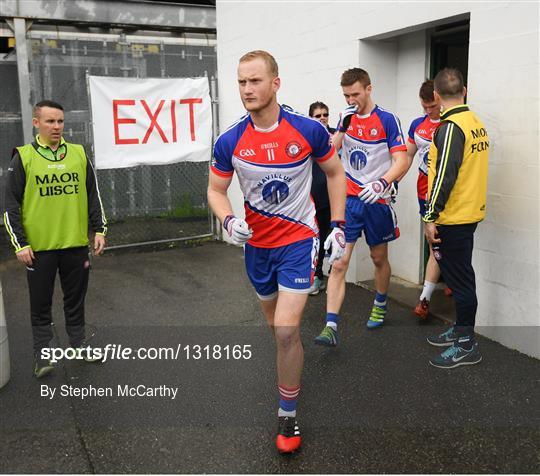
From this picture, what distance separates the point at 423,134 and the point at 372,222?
95 cm

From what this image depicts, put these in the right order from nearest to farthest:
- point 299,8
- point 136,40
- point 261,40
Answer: point 299,8 < point 261,40 < point 136,40

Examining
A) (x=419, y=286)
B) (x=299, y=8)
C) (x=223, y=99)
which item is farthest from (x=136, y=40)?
(x=419, y=286)

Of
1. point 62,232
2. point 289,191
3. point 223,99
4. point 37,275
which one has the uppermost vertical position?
point 223,99

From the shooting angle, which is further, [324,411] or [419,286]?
[419,286]

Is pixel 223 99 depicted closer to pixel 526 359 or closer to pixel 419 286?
pixel 419 286

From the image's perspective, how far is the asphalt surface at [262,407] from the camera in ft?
11.2

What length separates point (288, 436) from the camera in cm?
351

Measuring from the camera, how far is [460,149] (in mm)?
4359

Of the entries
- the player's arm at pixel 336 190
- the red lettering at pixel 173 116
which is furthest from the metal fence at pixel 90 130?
the player's arm at pixel 336 190

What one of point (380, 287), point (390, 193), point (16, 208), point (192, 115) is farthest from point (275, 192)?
point (192, 115)

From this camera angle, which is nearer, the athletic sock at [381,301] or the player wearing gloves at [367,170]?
the player wearing gloves at [367,170]

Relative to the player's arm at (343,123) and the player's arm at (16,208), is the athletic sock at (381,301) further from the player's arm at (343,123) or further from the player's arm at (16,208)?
the player's arm at (16,208)

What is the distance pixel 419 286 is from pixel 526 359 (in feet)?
6.54

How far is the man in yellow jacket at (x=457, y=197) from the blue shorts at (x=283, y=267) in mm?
1220
